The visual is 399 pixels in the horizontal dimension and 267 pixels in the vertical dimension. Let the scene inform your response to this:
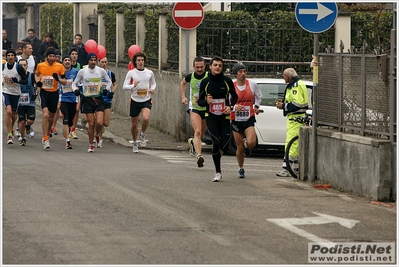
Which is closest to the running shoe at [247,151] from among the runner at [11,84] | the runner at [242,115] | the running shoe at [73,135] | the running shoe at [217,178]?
the runner at [242,115]

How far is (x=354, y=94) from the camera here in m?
14.1

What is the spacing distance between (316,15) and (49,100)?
24.3 feet

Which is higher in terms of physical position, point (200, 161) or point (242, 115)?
point (242, 115)

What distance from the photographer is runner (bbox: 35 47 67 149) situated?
2038 cm

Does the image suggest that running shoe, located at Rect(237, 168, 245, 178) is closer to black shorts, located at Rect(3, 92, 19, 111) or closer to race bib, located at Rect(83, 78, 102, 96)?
race bib, located at Rect(83, 78, 102, 96)

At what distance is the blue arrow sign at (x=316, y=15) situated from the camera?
14.8 metres

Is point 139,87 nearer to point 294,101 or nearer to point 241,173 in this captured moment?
point 294,101

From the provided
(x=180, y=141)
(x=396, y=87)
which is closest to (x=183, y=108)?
(x=180, y=141)

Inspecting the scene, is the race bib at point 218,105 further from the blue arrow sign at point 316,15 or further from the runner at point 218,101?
the blue arrow sign at point 316,15

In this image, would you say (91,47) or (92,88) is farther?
(91,47)

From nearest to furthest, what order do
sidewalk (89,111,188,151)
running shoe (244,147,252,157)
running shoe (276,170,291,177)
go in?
running shoe (244,147,252,157)
running shoe (276,170,291,177)
sidewalk (89,111,188,151)

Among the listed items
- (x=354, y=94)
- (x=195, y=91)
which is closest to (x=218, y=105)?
(x=354, y=94)

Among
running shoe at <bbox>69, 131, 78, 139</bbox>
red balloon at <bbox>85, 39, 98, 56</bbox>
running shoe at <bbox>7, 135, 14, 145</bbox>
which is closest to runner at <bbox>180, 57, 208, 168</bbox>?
running shoe at <bbox>7, 135, 14, 145</bbox>

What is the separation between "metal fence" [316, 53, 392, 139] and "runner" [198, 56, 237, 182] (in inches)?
52.3
